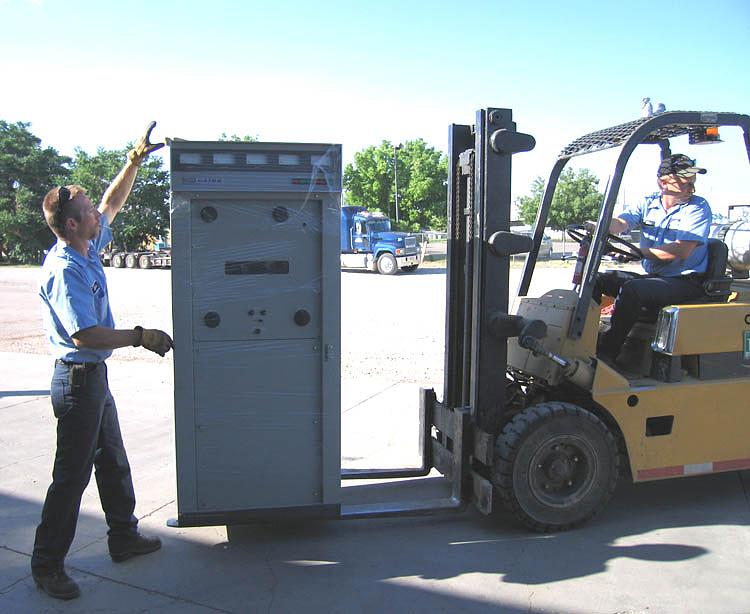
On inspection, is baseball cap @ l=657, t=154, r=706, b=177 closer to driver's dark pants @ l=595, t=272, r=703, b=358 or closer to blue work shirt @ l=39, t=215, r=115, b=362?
driver's dark pants @ l=595, t=272, r=703, b=358

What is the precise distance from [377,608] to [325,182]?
2.27 metres

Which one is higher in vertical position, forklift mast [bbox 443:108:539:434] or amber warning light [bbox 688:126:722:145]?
amber warning light [bbox 688:126:722:145]

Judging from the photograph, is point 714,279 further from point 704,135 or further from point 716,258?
point 704,135

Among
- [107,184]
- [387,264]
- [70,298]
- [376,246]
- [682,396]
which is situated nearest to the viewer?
[70,298]

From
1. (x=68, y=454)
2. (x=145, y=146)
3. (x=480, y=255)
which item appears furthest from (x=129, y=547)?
(x=480, y=255)

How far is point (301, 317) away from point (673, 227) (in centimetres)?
266

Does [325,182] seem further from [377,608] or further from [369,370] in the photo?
[369,370]

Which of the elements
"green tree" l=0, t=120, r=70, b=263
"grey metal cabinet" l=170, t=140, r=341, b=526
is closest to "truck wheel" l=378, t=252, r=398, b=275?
"grey metal cabinet" l=170, t=140, r=341, b=526

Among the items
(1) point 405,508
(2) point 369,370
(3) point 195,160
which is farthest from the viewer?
(2) point 369,370

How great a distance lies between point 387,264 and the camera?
29750 millimetres

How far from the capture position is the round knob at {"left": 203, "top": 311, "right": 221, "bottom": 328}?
3.75m

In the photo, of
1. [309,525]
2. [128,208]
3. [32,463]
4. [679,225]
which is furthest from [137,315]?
[128,208]

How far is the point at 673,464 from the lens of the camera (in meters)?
4.35

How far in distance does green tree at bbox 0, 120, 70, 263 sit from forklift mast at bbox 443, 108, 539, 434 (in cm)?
4667
